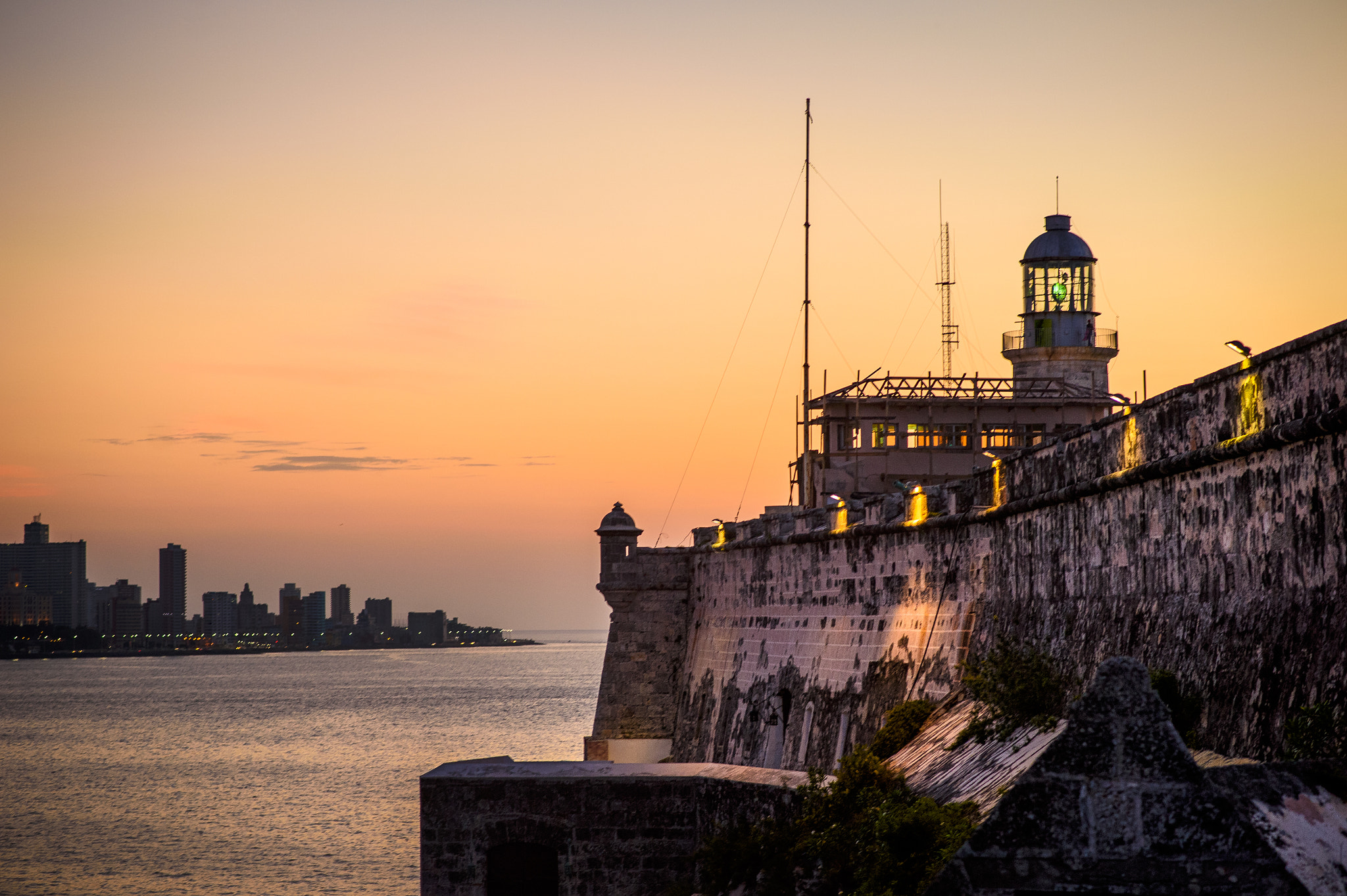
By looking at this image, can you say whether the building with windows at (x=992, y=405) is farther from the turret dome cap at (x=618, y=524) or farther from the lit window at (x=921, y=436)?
the turret dome cap at (x=618, y=524)

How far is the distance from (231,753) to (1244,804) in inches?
3162

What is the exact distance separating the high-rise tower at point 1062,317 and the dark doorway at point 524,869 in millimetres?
27255

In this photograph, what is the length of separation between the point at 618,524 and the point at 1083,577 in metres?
22.7

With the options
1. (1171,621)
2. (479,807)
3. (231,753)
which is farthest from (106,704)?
(1171,621)

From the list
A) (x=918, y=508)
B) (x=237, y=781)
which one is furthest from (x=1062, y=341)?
(x=237, y=781)

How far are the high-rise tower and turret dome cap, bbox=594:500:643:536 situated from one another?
13.1 meters

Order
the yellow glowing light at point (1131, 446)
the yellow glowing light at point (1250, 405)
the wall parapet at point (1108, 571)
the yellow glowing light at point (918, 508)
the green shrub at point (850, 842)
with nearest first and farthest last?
the wall parapet at point (1108, 571), the yellow glowing light at point (1250, 405), the green shrub at point (850, 842), the yellow glowing light at point (1131, 446), the yellow glowing light at point (918, 508)

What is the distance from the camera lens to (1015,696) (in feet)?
53.8

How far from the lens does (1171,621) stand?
14.3 m

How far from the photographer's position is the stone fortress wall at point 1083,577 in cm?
1185

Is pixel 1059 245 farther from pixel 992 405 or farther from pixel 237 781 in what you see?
pixel 237 781

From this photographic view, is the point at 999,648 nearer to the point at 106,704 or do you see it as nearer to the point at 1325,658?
the point at 1325,658

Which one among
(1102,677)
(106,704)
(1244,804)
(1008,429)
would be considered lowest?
(106,704)

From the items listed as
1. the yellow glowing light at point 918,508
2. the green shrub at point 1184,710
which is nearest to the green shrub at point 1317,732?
the green shrub at point 1184,710
